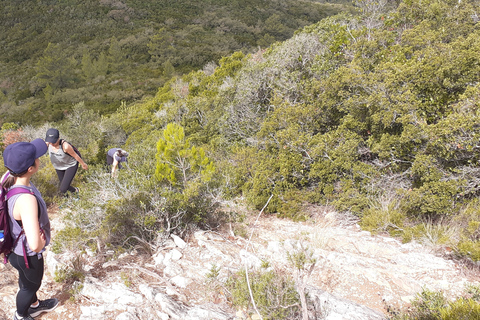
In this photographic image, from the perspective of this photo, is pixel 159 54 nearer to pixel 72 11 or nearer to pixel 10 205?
pixel 72 11

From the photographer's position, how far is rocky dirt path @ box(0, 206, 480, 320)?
265cm

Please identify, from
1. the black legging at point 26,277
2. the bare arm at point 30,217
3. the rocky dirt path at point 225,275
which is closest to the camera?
the bare arm at point 30,217

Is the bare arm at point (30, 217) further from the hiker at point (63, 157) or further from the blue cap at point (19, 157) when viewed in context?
the hiker at point (63, 157)

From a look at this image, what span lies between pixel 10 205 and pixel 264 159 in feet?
16.1

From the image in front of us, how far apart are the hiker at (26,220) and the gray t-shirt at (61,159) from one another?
241 cm

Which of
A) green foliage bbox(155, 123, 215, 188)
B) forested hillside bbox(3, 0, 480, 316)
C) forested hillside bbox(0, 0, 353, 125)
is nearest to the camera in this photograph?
forested hillside bbox(3, 0, 480, 316)

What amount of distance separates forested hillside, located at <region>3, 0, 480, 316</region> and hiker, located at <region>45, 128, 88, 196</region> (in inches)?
22.1

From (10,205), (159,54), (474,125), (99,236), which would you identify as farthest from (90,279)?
(159,54)

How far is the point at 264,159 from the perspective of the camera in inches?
254

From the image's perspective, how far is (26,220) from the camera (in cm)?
202

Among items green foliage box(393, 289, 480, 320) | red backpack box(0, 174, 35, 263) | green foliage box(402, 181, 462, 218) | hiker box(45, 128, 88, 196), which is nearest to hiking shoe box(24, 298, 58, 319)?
red backpack box(0, 174, 35, 263)

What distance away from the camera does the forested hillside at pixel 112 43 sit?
26.1 m

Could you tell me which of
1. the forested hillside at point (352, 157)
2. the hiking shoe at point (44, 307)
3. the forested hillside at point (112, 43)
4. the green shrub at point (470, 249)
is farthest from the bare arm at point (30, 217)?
the forested hillside at point (112, 43)

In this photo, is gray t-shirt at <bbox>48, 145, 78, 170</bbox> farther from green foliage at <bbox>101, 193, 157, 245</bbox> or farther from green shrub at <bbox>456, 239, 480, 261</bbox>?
green shrub at <bbox>456, 239, 480, 261</bbox>
